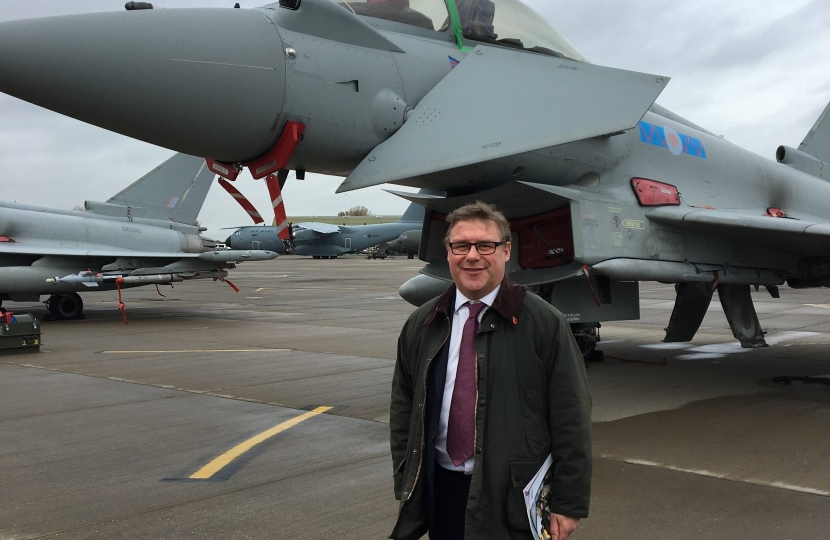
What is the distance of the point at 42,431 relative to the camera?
650cm

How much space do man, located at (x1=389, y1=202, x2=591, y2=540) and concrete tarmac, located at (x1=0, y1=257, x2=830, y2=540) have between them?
5.16 ft

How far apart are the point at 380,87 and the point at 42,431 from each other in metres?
4.28

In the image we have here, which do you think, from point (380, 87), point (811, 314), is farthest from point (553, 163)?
point (811, 314)

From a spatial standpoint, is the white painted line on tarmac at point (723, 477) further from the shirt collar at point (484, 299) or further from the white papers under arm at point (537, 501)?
the shirt collar at point (484, 299)

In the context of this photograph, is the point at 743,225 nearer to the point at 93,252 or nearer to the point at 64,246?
the point at 93,252

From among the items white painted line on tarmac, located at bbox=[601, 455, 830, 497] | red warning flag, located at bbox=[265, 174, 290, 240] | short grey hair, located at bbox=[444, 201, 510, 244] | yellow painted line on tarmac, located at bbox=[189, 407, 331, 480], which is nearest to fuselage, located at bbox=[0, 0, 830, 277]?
red warning flag, located at bbox=[265, 174, 290, 240]

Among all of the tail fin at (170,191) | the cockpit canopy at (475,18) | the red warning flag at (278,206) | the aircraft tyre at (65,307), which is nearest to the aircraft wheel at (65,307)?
the aircraft tyre at (65,307)

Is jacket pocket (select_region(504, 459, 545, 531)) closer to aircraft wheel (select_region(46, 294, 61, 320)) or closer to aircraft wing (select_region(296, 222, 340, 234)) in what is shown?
aircraft wheel (select_region(46, 294, 61, 320))

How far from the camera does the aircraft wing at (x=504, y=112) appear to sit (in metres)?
5.67

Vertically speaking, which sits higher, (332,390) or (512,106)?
(512,106)

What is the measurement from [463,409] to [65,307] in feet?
59.4

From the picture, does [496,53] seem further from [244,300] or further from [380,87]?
[244,300]

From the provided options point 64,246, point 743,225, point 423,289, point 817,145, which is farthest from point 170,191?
point 743,225

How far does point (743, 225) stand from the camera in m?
7.16
